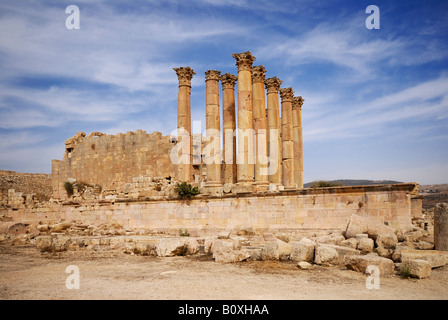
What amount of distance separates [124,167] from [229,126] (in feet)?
33.0

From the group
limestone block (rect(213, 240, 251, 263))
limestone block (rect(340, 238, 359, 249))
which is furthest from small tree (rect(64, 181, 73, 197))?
limestone block (rect(340, 238, 359, 249))

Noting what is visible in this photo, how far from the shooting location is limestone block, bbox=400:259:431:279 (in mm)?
6898

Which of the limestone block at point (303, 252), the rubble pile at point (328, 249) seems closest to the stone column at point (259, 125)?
the rubble pile at point (328, 249)

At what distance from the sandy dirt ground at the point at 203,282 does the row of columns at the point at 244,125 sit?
9875mm

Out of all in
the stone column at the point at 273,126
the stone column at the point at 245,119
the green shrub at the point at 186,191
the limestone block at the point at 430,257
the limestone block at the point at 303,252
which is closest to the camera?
the limestone block at the point at 430,257

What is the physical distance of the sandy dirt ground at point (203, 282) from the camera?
5.85 meters

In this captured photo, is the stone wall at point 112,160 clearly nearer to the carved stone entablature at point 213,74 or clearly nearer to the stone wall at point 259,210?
the stone wall at point 259,210

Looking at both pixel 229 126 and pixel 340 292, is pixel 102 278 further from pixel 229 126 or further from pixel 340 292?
pixel 229 126

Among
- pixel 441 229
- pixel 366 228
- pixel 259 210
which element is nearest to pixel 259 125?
pixel 259 210

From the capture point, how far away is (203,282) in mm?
6785

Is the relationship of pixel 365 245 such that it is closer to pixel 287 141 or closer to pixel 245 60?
pixel 245 60

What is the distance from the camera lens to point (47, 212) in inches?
990

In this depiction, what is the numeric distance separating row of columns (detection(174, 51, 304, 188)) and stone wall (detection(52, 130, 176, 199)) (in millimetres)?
4060
